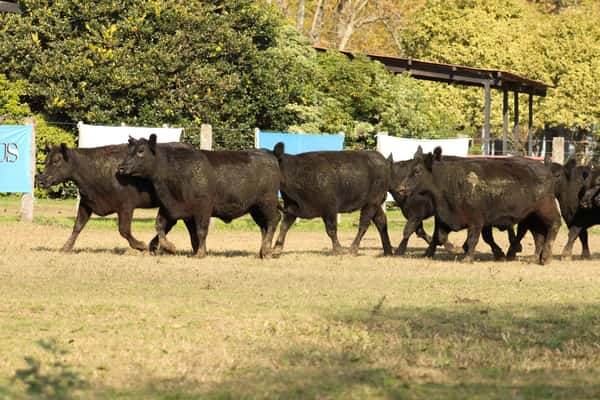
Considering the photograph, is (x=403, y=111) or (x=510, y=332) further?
(x=403, y=111)

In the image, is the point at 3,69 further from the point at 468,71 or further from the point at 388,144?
the point at 468,71

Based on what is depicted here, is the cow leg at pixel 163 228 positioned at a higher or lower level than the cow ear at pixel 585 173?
lower

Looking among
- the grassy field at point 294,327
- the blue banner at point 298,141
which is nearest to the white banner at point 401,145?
the blue banner at point 298,141

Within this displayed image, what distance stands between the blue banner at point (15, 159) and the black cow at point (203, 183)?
7469 millimetres

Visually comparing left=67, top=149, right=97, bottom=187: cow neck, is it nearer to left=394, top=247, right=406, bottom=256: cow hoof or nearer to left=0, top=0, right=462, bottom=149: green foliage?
left=394, top=247, right=406, bottom=256: cow hoof

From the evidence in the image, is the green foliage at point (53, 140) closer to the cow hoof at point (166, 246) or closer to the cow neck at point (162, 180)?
the cow hoof at point (166, 246)

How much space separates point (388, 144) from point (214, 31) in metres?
7.57

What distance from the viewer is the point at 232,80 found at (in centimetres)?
3438

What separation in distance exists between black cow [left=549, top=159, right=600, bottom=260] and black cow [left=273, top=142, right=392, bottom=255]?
111 inches

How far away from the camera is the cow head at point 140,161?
63.3ft

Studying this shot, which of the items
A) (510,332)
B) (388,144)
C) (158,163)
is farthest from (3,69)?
(510,332)

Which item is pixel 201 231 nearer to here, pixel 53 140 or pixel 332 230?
pixel 332 230

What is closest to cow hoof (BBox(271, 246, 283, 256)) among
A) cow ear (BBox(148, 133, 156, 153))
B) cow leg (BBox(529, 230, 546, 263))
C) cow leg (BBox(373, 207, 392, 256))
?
cow leg (BBox(373, 207, 392, 256))

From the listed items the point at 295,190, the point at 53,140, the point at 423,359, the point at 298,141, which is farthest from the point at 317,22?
the point at 423,359
